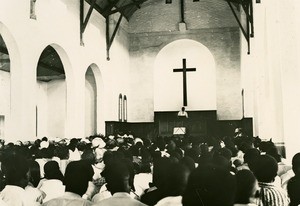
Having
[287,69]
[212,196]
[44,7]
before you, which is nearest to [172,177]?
[212,196]

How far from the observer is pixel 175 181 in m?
3.19

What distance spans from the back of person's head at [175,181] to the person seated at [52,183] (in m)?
2.50

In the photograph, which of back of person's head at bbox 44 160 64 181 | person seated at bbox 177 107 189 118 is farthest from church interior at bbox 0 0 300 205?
back of person's head at bbox 44 160 64 181

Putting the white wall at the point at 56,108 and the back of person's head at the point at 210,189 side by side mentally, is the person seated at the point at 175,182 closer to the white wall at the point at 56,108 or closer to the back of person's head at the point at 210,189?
the back of person's head at the point at 210,189

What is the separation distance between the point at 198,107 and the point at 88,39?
8.93m

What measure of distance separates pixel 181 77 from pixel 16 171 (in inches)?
818

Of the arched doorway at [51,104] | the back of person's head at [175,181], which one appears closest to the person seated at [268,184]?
the back of person's head at [175,181]

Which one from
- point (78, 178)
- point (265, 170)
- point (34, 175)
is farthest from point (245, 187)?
point (34, 175)

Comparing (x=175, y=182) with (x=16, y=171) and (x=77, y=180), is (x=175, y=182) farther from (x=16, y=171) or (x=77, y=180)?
(x=16, y=171)

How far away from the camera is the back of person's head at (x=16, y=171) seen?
4516 mm

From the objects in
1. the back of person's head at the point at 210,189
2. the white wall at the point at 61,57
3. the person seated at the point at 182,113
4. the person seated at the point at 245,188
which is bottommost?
the person seated at the point at 245,188

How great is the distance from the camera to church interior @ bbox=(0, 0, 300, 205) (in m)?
15.0

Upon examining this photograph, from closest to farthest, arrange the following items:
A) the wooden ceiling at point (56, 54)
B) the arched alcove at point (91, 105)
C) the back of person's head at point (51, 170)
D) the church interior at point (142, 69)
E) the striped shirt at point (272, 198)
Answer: the striped shirt at point (272, 198) < the back of person's head at point (51, 170) < the church interior at point (142, 69) < the wooden ceiling at point (56, 54) < the arched alcove at point (91, 105)

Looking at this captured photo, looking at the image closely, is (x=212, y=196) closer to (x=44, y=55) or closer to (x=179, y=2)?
(x=44, y=55)
